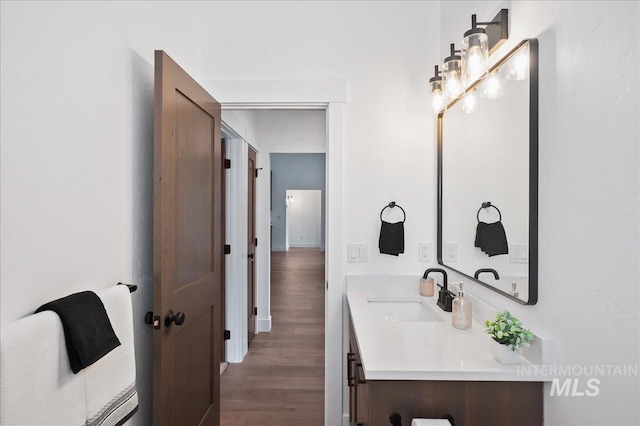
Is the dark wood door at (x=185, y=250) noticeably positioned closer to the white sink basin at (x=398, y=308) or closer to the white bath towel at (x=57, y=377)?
the white bath towel at (x=57, y=377)

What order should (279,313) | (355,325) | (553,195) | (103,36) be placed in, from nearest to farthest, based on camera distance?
(553,195) < (103,36) < (355,325) < (279,313)

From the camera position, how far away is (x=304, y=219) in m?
11.8

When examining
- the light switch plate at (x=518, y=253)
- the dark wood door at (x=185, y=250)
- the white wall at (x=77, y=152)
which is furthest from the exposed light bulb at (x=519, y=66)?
the white wall at (x=77, y=152)

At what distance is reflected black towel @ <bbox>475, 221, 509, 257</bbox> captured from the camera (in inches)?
51.6

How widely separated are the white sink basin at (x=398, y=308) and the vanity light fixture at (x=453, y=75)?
1.11m

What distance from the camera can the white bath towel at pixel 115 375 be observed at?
3.17ft

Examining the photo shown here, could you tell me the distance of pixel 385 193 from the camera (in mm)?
1996

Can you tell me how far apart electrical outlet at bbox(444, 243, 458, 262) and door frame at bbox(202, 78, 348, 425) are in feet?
1.92

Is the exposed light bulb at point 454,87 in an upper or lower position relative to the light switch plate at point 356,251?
upper

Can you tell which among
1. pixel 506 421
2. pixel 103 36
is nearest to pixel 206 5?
pixel 103 36

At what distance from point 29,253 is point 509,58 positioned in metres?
1.71

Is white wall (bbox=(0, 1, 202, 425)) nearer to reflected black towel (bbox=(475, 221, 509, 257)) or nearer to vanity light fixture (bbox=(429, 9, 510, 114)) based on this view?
vanity light fixture (bbox=(429, 9, 510, 114))

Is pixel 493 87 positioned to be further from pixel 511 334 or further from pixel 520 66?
pixel 511 334

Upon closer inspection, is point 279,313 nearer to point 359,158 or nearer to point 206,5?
point 359,158
